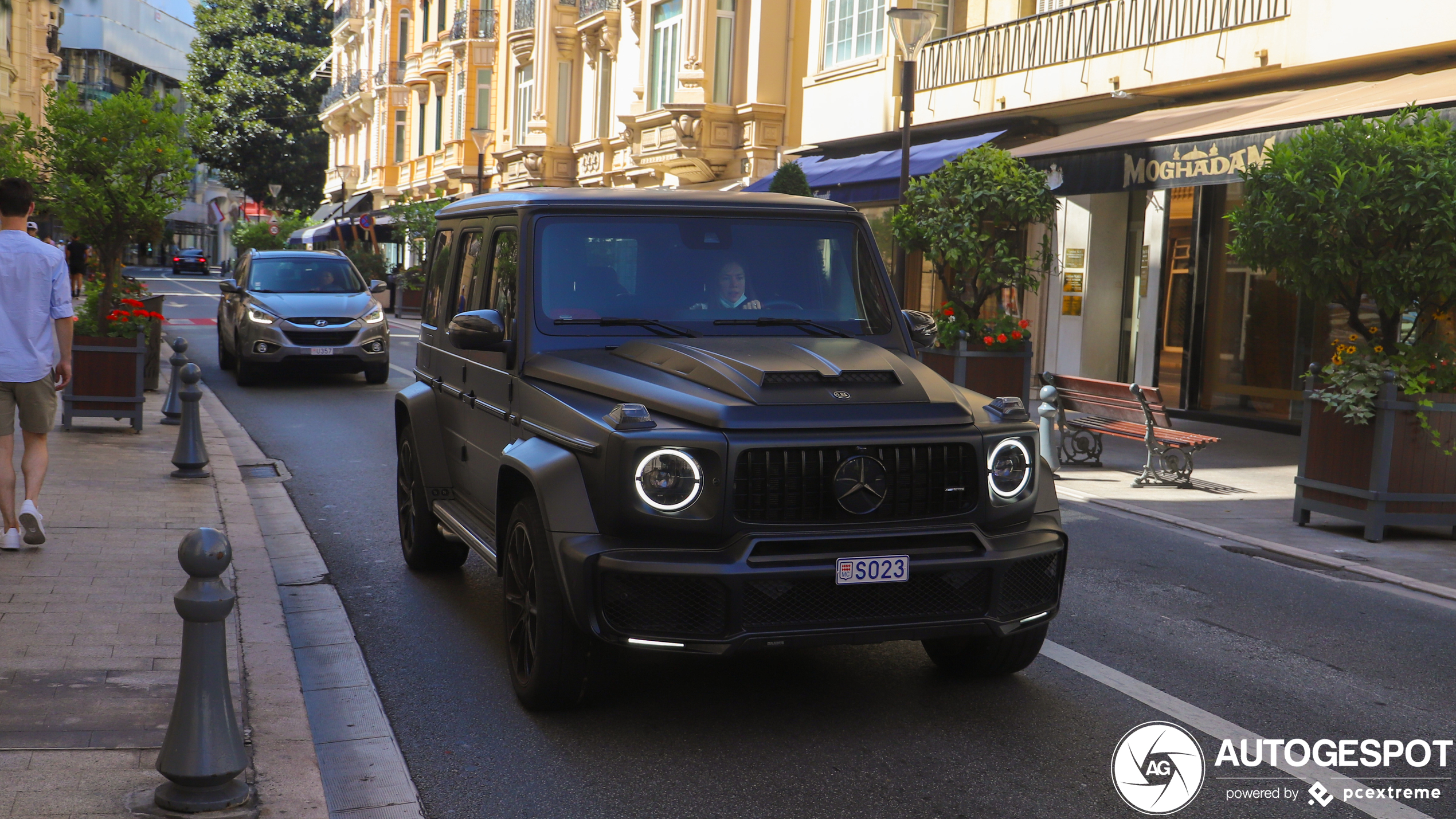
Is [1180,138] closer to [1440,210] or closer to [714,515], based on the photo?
[1440,210]

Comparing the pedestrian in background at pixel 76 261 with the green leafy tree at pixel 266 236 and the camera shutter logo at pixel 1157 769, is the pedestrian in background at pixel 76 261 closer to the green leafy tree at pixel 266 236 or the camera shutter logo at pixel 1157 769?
the green leafy tree at pixel 266 236

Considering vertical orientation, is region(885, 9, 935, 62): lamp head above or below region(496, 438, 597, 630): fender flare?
above

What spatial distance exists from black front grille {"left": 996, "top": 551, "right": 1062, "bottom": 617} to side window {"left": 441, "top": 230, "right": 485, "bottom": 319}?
2733 mm

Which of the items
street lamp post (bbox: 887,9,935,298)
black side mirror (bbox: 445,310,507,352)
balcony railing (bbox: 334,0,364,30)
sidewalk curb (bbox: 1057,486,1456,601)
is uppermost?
balcony railing (bbox: 334,0,364,30)

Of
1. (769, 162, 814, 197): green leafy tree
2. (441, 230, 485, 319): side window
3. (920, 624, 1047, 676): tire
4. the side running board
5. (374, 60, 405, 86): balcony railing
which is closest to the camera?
(920, 624, 1047, 676): tire

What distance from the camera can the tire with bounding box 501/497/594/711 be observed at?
4.57 metres

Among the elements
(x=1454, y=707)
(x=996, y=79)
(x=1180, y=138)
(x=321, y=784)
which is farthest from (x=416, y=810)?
(x=996, y=79)

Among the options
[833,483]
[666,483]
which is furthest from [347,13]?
[833,483]

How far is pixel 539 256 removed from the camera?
5492mm

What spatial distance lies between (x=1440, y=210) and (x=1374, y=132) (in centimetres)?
77

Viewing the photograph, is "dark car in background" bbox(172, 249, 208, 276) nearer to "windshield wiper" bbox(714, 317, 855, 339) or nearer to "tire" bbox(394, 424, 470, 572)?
"tire" bbox(394, 424, 470, 572)

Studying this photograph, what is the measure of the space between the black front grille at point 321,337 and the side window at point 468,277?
10.6 m

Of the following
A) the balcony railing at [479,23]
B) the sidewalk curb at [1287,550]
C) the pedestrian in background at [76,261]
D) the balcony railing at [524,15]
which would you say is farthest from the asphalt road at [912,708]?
the balcony railing at [479,23]

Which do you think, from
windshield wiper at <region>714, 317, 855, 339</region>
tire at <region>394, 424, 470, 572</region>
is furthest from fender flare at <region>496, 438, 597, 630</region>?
tire at <region>394, 424, 470, 572</region>
